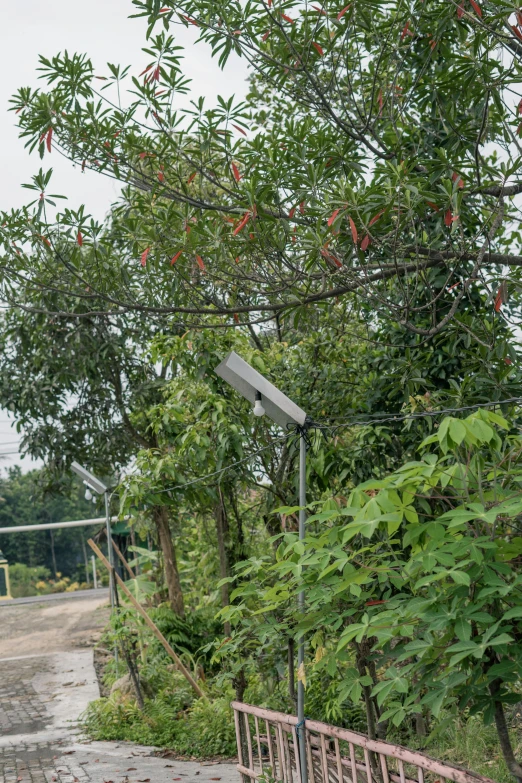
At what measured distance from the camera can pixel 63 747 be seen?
24.8ft

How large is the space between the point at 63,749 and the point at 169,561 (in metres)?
3.52

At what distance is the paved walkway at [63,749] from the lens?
6.44 m

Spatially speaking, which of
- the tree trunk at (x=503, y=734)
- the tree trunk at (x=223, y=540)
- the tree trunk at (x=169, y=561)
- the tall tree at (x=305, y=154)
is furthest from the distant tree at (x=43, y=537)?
the tree trunk at (x=503, y=734)

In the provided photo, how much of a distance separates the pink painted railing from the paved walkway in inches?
65.5

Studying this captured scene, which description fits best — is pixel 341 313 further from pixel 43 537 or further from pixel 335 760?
pixel 43 537

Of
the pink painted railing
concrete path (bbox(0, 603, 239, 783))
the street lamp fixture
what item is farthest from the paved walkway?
the street lamp fixture

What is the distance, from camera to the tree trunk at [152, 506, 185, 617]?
10.7 meters

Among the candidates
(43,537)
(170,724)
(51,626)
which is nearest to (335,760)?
(170,724)

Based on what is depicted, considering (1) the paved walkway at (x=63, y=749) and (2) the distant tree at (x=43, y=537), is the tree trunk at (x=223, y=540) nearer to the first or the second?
(1) the paved walkway at (x=63, y=749)

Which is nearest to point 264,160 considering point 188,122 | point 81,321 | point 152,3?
point 188,122

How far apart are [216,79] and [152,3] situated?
6.67ft

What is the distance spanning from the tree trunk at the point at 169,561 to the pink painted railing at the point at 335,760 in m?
5.69

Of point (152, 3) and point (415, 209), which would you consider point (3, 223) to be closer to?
point (152, 3)

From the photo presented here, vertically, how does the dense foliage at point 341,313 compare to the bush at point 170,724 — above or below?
above
